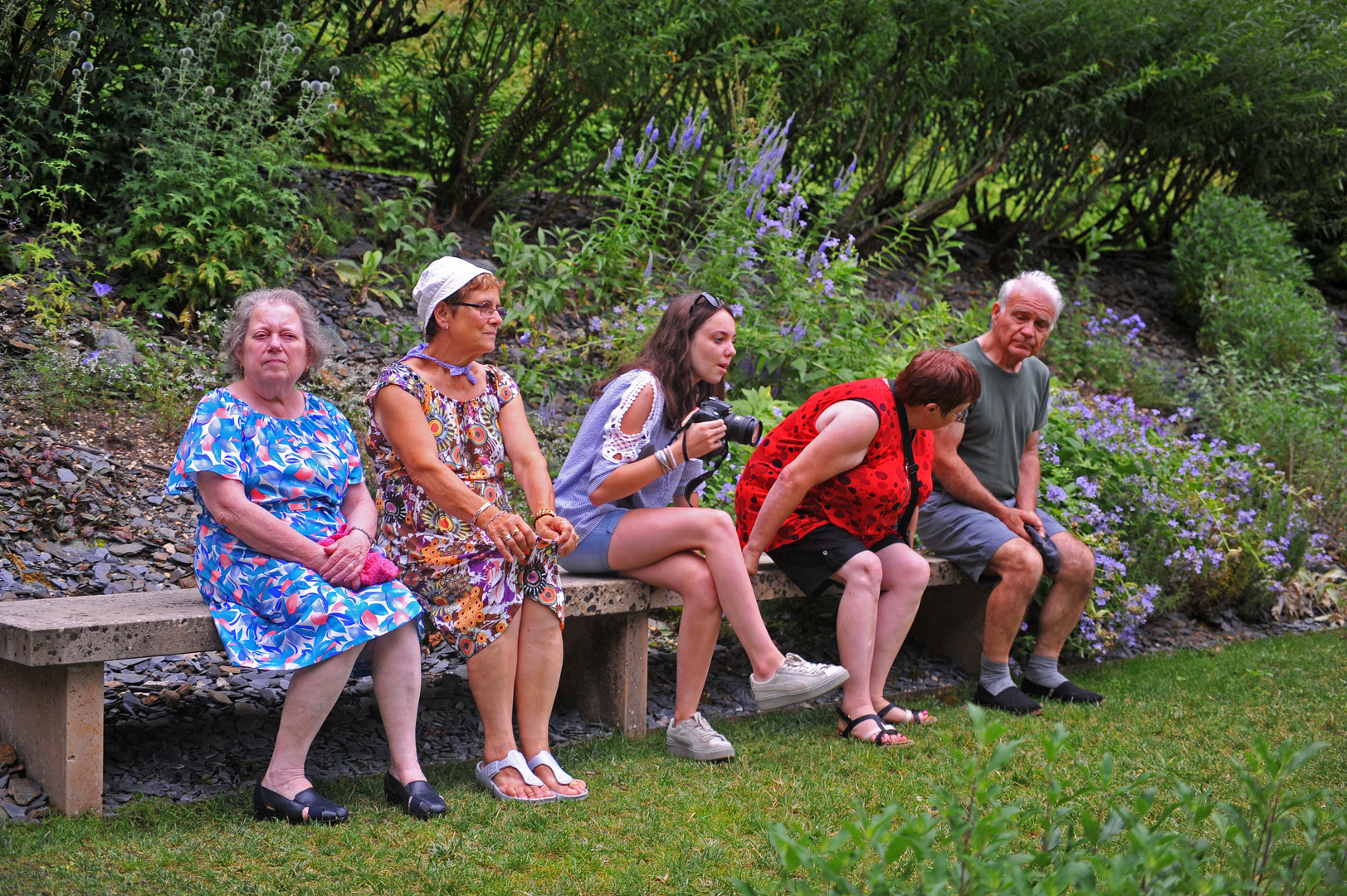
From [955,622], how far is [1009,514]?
1.93 feet

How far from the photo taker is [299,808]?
267 cm

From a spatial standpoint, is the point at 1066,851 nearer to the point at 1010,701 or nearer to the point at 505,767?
the point at 505,767

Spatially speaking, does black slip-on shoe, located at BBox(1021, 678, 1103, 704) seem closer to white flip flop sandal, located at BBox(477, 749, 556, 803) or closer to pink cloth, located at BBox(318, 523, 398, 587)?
white flip flop sandal, located at BBox(477, 749, 556, 803)

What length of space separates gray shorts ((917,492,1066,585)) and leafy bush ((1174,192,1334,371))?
14.8ft

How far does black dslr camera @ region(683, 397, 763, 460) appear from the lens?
334 centimetres

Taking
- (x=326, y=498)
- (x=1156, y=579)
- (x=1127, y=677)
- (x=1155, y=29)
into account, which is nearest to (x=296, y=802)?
(x=326, y=498)

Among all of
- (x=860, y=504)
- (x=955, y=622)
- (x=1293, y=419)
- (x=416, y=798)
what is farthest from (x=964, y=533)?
(x=1293, y=419)

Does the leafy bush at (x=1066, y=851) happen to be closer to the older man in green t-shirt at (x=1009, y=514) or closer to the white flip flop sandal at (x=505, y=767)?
the white flip flop sandal at (x=505, y=767)

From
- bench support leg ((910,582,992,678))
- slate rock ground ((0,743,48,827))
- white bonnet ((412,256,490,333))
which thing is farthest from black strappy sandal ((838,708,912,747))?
slate rock ground ((0,743,48,827))

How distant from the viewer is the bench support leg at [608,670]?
3.55 metres

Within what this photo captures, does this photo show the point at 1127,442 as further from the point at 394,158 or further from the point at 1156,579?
the point at 394,158

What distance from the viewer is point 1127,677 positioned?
4.48 metres

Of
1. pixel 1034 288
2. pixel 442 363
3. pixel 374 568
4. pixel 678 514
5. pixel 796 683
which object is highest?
pixel 1034 288

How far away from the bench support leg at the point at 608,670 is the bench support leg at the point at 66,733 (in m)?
1.45
